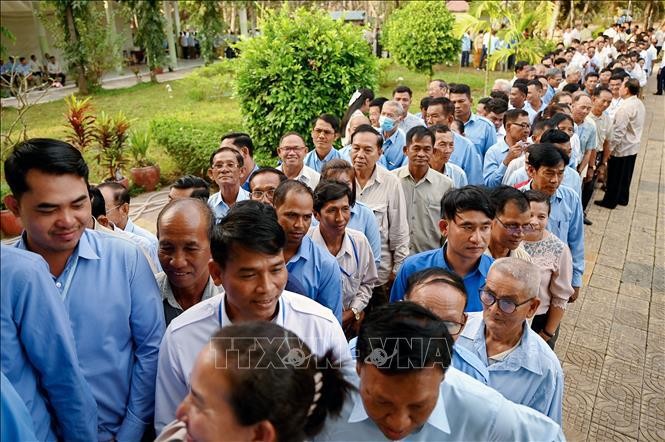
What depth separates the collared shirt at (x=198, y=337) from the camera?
190 cm

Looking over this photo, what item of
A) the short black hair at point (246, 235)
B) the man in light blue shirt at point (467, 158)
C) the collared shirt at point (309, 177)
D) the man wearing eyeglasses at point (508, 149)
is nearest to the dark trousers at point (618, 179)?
the man wearing eyeglasses at point (508, 149)

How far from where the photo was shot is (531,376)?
2.04m

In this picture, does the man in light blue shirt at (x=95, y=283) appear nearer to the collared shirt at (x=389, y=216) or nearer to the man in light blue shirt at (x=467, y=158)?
the collared shirt at (x=389, y=216)

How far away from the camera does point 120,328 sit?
2.03 metres

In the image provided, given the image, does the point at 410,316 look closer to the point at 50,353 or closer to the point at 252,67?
the point at 50,353

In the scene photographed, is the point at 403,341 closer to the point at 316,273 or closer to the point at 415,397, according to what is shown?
the point at 415,397

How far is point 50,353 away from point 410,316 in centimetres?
126

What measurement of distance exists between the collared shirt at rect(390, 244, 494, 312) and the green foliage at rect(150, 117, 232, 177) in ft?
19.9

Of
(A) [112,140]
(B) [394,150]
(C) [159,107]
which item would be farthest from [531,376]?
(C) [159,107]

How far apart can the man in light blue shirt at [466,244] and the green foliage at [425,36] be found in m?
13.1

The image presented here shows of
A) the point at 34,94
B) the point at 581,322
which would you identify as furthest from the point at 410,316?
the point at 34,94

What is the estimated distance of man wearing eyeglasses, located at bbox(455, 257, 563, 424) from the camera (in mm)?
2033

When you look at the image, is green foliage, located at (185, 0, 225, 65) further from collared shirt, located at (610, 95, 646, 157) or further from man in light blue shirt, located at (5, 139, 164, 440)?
man in light blue shirt, located at (5, 139, 164, 440)

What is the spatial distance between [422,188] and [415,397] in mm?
2935
